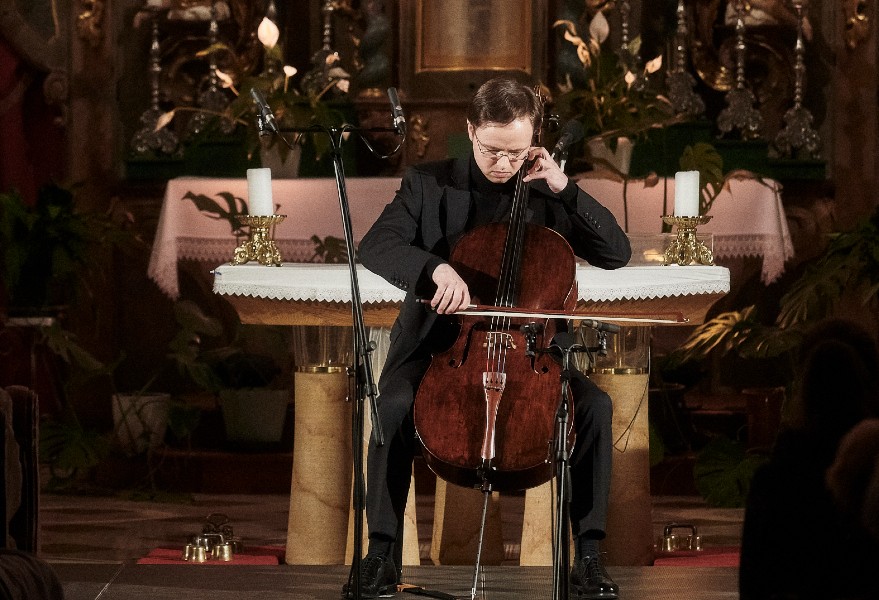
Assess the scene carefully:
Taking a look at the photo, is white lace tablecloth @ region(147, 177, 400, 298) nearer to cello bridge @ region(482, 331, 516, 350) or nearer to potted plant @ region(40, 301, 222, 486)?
potted plant @ region(40, 301, 222, 486)

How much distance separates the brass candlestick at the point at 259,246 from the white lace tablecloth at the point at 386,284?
186 mm

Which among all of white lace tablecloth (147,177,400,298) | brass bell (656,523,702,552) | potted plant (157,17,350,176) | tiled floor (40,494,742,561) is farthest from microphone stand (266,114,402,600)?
white lace tablecloth (147,177,400,298)

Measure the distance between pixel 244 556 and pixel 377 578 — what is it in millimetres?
1341

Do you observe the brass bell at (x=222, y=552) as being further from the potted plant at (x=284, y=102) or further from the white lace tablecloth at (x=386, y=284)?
the potted plant at (x=284, y=102)

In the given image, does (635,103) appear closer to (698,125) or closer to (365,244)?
(698,125)

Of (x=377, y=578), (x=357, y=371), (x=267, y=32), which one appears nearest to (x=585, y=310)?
(x=377, y=578)

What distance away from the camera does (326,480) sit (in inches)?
183

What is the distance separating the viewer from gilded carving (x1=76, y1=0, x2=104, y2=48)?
7.76 metres

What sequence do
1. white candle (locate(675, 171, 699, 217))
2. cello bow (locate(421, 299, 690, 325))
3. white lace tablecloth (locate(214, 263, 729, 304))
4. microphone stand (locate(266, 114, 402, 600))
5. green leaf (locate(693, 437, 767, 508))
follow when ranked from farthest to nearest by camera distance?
green leaf (locate(693, 437, 767, 508))
white candle (locate(675, 171, 699, 217))
white lace tablecloth (locate(214, 263, 729, 304))
cello bow (locate(421, 299, 690, 325))
microphone stand (locate(266, 114, 402, 600))

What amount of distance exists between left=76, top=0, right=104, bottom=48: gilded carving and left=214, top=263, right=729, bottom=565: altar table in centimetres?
356

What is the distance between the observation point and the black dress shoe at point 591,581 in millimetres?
3641

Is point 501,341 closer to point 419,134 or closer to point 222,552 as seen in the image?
point 222,552

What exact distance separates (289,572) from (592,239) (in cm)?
112

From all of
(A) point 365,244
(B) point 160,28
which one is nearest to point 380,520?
(A) point 365,244
